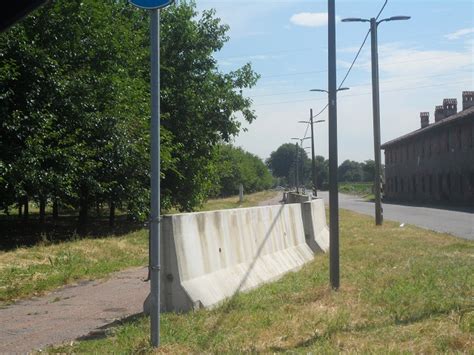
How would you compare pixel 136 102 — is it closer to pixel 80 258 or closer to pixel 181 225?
pixel 80 258

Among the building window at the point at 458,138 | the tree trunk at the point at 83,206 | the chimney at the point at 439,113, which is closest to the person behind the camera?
the tree trunk at the point at 83,206

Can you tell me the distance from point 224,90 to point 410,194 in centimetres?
4537

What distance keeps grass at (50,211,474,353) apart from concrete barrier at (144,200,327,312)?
9.4 inches

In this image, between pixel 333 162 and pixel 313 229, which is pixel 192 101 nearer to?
pixel 313 229

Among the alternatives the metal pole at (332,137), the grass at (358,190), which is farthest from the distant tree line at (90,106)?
the grass at (358,190)

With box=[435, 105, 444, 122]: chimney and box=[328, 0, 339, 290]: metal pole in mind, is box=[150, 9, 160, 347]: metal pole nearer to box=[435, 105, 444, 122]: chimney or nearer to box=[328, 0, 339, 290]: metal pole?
box=[328, 0, 339, 290]: metal pole

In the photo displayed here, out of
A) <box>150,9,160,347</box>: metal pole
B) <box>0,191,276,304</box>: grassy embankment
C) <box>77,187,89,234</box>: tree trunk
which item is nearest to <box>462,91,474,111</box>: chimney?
<box>77,187,89,234</box>: tree trunk

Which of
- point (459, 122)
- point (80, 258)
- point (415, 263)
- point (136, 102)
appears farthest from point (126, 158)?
point (459, 122)

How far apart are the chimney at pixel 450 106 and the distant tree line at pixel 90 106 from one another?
45.7 m

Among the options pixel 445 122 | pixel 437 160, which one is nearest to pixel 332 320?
pixel 445 122

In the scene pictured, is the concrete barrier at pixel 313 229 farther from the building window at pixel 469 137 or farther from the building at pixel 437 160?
the building window at pixel 469 137

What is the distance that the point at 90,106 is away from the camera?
17.7m

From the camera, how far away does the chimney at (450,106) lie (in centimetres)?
6556

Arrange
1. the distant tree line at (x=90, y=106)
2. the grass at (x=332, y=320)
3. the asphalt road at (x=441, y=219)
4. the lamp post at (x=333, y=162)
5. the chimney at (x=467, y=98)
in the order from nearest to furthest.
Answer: the grass at (x=332, y=320)
the lamp post at (x=333, y=162)
the distant tree line at (x=90, y=106)
the asphalt road at (x=441, y=219)
the chimney at (x=467, y=98)
